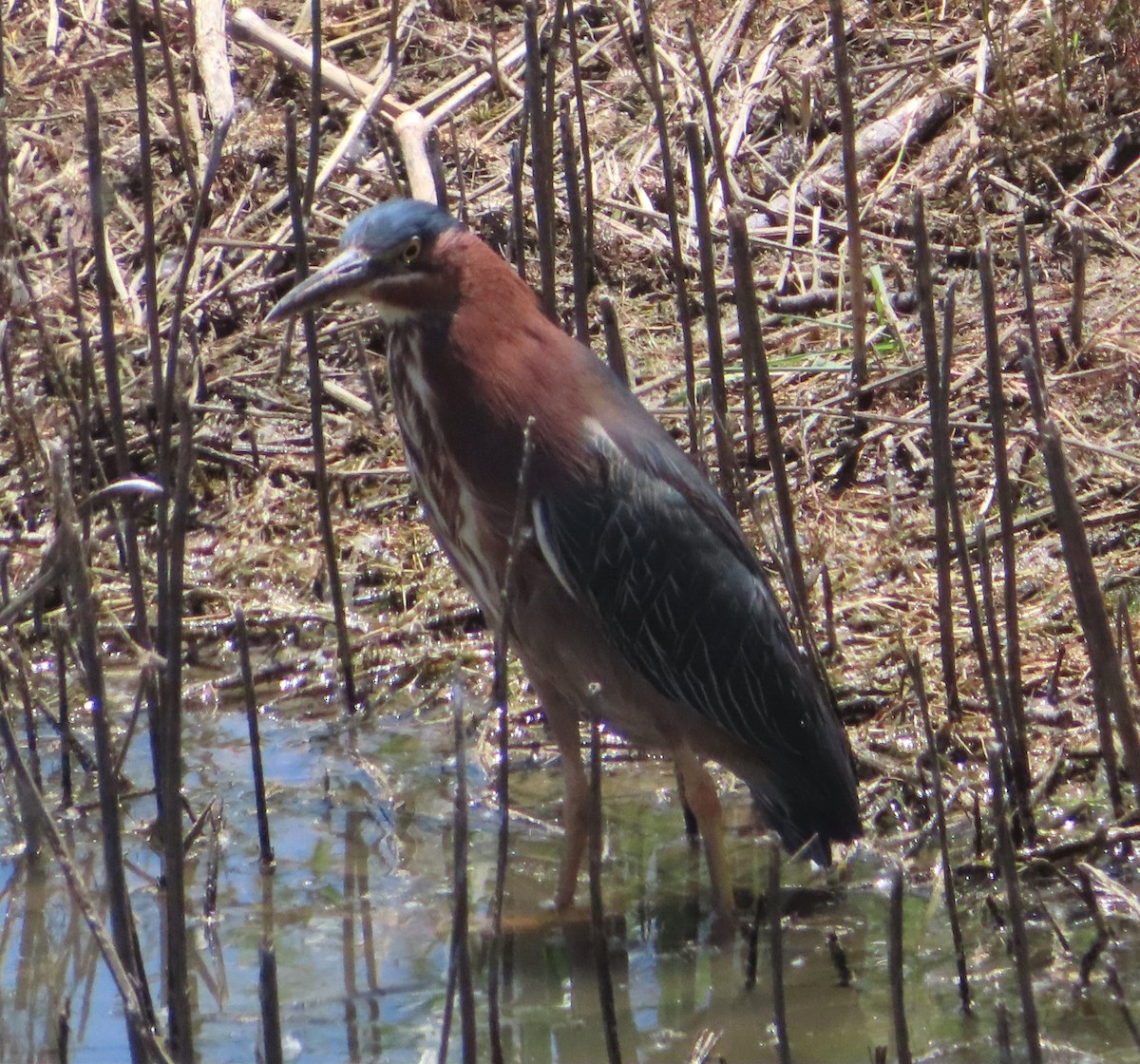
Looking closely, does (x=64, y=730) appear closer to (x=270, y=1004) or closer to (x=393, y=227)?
(x=393, y=227)

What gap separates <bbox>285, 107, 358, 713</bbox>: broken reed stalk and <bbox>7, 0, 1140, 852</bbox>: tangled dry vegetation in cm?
33

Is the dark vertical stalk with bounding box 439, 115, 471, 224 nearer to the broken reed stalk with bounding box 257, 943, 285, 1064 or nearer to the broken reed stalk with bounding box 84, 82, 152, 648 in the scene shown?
the broken reed stalk with bounding box 84, 82, 152, 648

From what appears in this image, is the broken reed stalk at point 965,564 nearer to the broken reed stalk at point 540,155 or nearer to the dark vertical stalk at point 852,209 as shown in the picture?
the broken reed stalk at point 540,155

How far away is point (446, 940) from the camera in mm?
4352

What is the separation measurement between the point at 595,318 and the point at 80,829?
3.23 metres

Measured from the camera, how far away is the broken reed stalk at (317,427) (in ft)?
15.8

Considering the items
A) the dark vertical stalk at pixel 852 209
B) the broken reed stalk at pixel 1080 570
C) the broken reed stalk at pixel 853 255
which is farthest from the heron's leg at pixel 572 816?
the dark vertical stalk at pixel 852 209

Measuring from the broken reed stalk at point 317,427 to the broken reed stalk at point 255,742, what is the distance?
675mm

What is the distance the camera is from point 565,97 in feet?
15.9

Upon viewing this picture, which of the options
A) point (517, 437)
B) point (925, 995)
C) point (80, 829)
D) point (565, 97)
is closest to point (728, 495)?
point (517, 437)

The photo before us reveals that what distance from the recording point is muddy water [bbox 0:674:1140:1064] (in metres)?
3.85

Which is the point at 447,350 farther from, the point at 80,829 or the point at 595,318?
the point at 595,318

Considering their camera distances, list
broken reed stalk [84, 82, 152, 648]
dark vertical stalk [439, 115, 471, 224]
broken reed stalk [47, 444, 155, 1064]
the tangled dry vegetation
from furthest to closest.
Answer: dark vertical stalk [439, 115, 471, 224]
the tangled dry vegetation
broken reed stalk [84, 82, 152, 648]
broken reed stalk [47, 444, 155, 1064]

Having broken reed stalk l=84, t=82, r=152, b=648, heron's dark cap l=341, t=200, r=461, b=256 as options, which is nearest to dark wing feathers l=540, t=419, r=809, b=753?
heron's dark cap l=341, t=200, r=461, b=256
